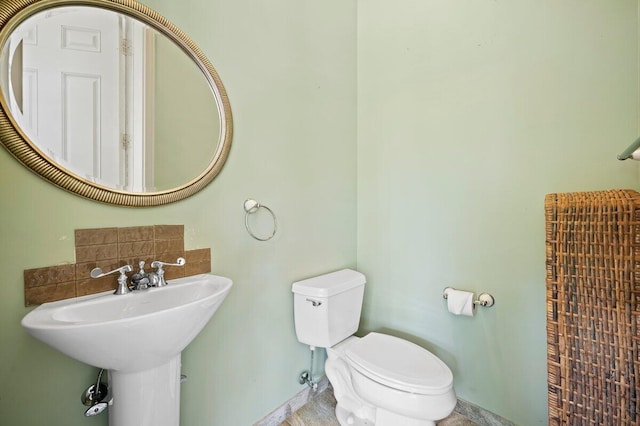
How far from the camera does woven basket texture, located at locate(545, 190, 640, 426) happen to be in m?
0.83

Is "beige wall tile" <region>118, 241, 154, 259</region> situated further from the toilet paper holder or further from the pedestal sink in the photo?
the toilet paper holder

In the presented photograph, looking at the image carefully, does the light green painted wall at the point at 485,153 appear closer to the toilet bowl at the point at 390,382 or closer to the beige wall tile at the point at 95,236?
the toilet bowl at the point at 390,382

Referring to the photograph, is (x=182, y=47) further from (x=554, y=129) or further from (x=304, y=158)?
(x=554, y=129)

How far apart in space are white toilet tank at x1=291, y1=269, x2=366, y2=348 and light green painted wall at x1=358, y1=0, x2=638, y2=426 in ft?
1.24

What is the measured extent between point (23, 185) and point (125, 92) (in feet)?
1.41

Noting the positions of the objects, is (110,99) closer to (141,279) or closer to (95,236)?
(95,236)

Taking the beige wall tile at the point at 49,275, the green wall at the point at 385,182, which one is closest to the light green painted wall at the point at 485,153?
the green wall at the point at 385,182

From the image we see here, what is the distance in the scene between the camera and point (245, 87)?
1.29 m

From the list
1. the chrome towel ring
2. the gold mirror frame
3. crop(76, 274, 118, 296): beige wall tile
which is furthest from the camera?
the chrome towel ring

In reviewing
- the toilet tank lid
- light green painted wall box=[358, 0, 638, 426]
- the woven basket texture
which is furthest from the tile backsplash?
the woven basket texture

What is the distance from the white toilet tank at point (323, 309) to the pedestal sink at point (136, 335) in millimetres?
546

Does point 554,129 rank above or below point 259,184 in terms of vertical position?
above

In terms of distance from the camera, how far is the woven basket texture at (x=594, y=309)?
0.83 metres

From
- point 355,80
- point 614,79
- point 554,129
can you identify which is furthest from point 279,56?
point 614,79
